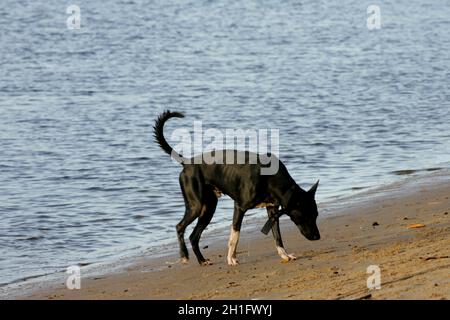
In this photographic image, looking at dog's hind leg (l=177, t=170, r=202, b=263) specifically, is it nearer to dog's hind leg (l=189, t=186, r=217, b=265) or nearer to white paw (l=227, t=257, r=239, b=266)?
dog's hind leg (l=189, t=186, r=217, b=265)

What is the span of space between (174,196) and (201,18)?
88.1ft

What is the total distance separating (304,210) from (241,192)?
683mm

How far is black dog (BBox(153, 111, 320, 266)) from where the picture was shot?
34.2 ft

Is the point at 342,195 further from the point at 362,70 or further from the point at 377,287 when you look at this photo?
the point at 362,70

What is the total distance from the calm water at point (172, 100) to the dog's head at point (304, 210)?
2.25 m

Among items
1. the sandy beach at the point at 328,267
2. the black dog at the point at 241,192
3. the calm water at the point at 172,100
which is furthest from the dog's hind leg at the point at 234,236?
the calm water at the point at 172,100

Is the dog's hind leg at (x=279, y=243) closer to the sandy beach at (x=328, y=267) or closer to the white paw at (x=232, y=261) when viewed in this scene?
the sandy beach at (x=328, y=267)

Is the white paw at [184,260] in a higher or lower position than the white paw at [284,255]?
lower

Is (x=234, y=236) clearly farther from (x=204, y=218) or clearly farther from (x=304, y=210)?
(x=304, y=210)

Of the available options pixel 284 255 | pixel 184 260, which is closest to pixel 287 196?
pixel 284 255

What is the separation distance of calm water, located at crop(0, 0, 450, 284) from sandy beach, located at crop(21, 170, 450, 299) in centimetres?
124

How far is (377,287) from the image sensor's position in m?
8.11

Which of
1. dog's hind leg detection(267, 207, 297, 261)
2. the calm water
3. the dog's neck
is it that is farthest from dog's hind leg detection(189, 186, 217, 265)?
the calm water

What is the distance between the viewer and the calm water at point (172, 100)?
1414 centimetres
